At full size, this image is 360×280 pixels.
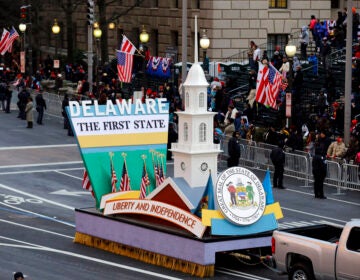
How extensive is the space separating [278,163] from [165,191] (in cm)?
1168

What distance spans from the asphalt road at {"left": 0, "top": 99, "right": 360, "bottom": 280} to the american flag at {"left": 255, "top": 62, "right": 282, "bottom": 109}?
3.00 m

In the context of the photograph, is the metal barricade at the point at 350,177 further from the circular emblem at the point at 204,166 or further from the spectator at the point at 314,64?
the spectator at the point at 314,64

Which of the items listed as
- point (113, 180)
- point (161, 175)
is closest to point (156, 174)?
point (161, 175)

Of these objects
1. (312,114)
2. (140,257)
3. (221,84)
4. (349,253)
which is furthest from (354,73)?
(349,253)

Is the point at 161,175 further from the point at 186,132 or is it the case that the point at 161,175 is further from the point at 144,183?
the point at 186,132

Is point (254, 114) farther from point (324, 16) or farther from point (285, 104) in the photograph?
point (324, 16)

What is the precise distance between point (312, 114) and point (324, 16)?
1995 centimetres

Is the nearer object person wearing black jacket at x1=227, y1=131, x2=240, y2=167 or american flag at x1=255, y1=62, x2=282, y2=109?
person wearing black jacket at x1=227, y1=131, x2=240, y2=167

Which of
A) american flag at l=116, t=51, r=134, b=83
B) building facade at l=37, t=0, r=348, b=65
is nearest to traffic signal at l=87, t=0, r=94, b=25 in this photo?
american flag at l=116, t=51, r=134, b=83

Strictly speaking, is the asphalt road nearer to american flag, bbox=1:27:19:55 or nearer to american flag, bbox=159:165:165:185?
american flag, bbox=159:165:165:185

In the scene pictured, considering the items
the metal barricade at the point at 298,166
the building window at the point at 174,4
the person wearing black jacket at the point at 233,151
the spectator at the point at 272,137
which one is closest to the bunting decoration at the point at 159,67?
the building window at the point at 174,4

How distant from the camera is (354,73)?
168ft

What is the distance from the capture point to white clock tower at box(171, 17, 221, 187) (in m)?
31.5

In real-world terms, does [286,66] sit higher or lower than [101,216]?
higher
